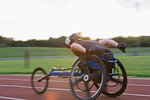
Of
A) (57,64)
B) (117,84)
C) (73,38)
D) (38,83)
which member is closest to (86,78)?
(117,84)

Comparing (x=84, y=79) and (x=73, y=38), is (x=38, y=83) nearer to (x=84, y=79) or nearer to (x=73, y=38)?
(x=73, y=38)

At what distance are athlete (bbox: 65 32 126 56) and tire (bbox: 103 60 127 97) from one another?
44 cm

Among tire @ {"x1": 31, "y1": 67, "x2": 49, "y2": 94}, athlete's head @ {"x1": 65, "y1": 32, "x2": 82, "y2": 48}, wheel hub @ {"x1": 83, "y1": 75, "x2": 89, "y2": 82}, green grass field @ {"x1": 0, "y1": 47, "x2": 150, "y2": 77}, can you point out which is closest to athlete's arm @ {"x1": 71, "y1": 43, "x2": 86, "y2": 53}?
athlete's head @ {"x1": 65, "y1": 32, "x2": 82, "y2": 48}

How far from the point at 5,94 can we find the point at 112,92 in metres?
2.84

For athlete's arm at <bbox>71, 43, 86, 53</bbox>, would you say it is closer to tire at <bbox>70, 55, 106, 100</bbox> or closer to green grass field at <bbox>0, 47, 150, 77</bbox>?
tire at <bbox>70, 55, 106, 100</bbox>

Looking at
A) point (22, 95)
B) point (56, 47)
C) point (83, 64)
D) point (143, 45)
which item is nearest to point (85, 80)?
point (83, 64)

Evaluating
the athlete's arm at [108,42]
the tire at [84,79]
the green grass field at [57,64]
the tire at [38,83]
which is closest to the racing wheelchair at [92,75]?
the tire at [84,79]

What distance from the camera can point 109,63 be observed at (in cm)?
441

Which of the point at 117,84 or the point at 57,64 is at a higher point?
the point at 117,84

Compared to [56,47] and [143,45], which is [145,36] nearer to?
[143,45]

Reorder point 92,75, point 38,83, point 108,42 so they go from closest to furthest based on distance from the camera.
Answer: point 92,75 < point 108,42 < point 38,83

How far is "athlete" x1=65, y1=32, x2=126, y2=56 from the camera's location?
4410 mm

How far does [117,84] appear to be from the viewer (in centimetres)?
486

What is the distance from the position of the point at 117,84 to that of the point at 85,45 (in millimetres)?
1087
